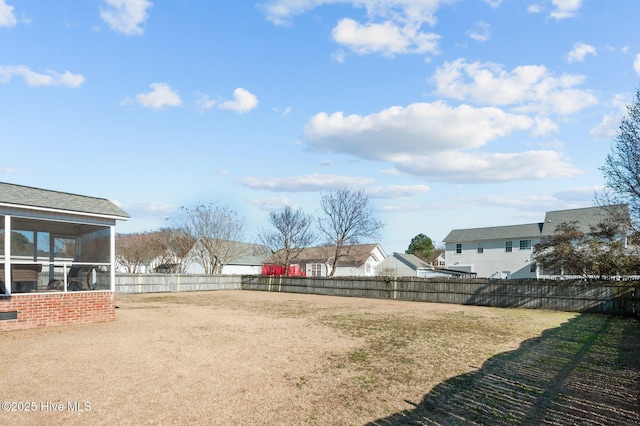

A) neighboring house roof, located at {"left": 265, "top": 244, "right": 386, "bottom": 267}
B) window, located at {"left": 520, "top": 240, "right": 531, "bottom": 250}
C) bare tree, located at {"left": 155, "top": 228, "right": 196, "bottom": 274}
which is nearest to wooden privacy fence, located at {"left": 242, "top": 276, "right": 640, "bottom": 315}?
neighboring house roof, located at {"left": 265, "top": 244, "right": 386, "bottom": 267}

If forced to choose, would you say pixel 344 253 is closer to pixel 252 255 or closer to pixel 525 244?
pixel 252 255

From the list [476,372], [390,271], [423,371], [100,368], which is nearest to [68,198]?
[100,368]

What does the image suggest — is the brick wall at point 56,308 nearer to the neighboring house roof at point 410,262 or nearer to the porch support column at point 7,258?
the porch support column at point 7,258

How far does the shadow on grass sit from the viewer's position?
4.90m

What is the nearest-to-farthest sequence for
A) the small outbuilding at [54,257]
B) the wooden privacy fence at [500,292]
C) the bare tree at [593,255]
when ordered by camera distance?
the small outbuilding at [54,257]
the wooden privacy fence at [500,292]
the bare tree at [593,255]

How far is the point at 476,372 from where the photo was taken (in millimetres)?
6984

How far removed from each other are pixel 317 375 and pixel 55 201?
9.60 m

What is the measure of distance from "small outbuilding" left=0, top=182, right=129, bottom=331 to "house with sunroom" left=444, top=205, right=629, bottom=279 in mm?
30783

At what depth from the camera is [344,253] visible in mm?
44250

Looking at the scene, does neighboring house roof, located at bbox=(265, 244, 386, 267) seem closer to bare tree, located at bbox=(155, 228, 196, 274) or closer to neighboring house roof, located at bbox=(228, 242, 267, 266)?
neighboring house roof, located at bbox=(228, 242, 267, 266)

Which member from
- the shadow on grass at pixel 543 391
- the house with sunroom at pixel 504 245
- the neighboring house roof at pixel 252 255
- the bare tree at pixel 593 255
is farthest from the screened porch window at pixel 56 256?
the neighboring house roof at pixel 252 255

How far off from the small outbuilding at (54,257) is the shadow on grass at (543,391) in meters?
10.4

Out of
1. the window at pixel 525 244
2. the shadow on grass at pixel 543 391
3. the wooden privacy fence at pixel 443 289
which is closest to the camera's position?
the shadow on grass at pixel 543 391

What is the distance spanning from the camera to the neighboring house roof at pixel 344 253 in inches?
1715
